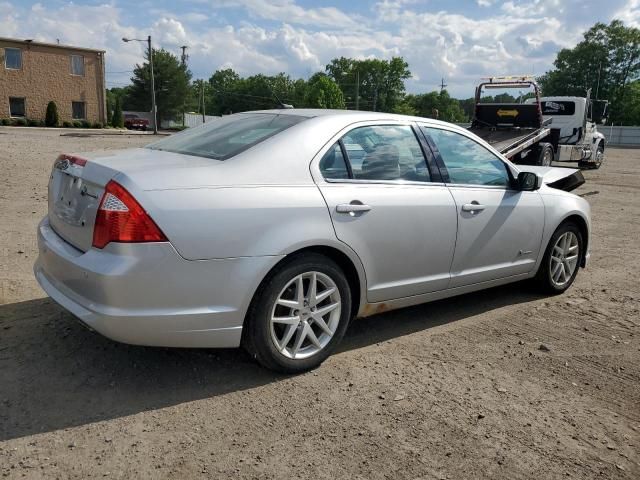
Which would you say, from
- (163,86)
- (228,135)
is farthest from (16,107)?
(228,135)

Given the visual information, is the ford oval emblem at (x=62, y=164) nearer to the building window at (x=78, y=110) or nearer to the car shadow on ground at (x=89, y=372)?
the car shadow on ground at (x=89, y=372)

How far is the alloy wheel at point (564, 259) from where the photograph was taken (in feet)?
16.6

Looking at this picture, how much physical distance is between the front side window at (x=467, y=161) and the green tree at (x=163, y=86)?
69.4 meters

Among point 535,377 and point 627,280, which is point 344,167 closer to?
point 535,377

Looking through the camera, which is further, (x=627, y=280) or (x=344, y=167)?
(x=627, y=280)

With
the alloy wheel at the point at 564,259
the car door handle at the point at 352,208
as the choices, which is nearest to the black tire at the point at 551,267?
the alloy wheel at the point at 564,259

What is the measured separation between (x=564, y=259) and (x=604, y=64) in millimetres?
94861

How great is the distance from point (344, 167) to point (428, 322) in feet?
5.10

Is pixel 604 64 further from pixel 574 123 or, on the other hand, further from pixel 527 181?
pixel 527 181

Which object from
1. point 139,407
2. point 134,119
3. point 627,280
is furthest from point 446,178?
point 134,119

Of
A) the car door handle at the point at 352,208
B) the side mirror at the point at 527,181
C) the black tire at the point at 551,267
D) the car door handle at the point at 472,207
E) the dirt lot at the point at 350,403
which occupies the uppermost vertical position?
the side mirror at the point at 527,181

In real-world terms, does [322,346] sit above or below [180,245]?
below

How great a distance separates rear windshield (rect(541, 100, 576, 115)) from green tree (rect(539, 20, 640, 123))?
72.5 meters

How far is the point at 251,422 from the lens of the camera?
289cm
